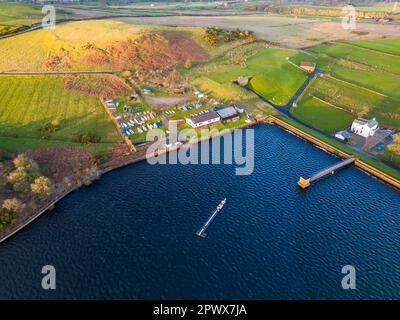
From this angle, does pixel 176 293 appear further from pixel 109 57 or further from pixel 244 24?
pixel 244 24

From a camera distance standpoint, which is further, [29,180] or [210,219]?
[29,180]

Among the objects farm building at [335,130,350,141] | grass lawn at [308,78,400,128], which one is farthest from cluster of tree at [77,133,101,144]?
grass lawn at [308,78,400,128]

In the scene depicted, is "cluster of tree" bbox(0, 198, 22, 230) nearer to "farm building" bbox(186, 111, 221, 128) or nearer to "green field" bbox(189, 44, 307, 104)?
"farm building" bbox(186, 111, 221, 128)

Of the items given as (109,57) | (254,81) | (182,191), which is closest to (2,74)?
(109,57)

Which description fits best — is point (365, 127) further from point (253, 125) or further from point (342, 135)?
point (253, 125)

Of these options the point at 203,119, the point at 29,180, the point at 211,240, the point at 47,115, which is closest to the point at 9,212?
the point at 29,180

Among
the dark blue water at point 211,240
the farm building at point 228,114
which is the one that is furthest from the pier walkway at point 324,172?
the farm building at point 228,114
